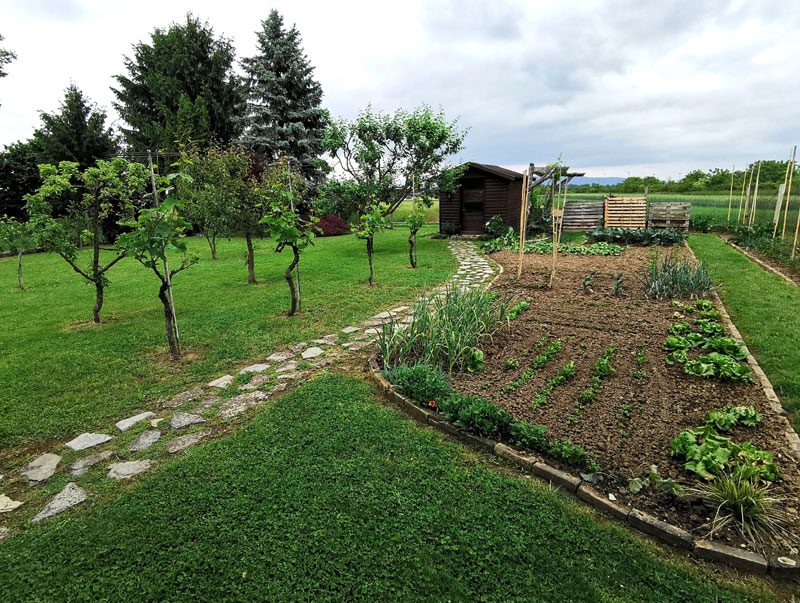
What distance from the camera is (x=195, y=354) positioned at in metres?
4.68

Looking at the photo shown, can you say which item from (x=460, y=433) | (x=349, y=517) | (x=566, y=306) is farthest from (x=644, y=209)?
(x=349, y=517)

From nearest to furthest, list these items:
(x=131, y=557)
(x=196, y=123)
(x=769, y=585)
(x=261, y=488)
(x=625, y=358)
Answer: (x=769, y=585), (x=131, y=557), (x=261, y=488), (x=625, y=358), (x=196, y=123)

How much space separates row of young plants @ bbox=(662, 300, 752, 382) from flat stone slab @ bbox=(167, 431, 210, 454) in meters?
4.24

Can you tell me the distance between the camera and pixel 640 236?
40.3ft

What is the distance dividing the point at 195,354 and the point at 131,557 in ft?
9.81

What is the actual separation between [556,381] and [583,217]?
45.5ft

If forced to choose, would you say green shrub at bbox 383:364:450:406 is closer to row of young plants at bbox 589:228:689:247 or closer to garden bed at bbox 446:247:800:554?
garden bed at bbox 446:247:800:554

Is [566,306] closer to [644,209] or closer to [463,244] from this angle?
[463,244]

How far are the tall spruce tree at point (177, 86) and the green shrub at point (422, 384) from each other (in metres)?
20.7

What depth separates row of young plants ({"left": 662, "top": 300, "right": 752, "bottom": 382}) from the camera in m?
3.47

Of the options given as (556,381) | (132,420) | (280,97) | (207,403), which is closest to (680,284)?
(556,381)

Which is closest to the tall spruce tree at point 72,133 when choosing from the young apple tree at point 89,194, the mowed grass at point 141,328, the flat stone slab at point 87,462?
the mowed grass at point 141,328

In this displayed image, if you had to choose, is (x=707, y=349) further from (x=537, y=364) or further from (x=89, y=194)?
(x=89, y=194)

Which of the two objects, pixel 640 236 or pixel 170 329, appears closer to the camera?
pixel 170 329
